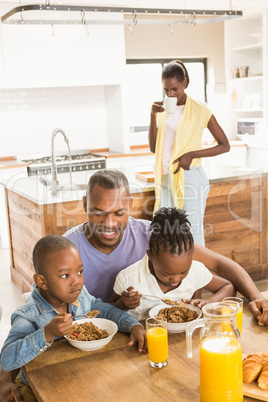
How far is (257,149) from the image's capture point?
20.6 ft

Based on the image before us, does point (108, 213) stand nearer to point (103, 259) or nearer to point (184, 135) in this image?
point (103, 259)

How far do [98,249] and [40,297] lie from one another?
425 mm

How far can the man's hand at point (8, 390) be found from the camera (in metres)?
1.52

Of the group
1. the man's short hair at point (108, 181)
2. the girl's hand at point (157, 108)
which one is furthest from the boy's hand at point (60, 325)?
the girl's hand at point (157, 108)

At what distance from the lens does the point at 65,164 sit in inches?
215

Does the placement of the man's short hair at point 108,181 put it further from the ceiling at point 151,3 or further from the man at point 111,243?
the ceiling at point 151,3

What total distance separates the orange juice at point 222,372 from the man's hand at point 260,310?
44cm

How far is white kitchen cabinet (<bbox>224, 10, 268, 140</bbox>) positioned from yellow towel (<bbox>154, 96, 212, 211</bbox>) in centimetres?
305

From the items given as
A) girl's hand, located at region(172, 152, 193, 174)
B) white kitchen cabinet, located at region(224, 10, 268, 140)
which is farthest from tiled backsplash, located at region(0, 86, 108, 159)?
girl's hand, located at region(172, 152, 193, 174)

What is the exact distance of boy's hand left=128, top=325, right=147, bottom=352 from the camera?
4.71 ft

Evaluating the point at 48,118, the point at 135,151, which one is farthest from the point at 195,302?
the point at 48,118

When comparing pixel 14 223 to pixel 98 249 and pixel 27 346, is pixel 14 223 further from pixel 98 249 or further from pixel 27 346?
pixel 27 346

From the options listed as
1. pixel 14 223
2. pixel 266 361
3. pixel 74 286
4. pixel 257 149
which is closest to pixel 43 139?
pixel 14 223

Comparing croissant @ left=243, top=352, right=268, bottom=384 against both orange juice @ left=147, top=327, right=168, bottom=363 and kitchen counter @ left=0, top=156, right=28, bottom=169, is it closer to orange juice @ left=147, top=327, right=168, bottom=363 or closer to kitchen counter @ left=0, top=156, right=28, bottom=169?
orange juice @ left=147, top=327, right=168, bottom=363
